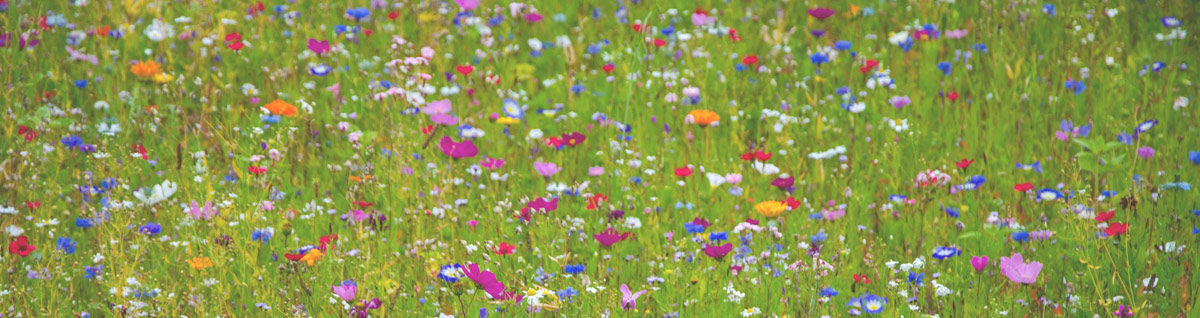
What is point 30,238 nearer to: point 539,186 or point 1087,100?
→ point 539,186

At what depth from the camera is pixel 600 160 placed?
3445 millimetres

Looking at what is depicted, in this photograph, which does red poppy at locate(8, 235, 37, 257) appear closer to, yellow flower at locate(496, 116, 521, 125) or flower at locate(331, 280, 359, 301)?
flower at locate(331, 280, 359, 301)

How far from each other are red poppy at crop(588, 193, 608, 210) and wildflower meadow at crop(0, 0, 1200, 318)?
2cm

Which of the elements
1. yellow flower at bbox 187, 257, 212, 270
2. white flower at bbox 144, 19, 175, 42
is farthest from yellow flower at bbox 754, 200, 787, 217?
white flower at bbox 144, 19, 175, 42

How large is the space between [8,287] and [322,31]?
241 centimetres

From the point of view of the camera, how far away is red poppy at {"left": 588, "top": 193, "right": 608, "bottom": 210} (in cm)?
286

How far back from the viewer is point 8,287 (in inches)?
98.9

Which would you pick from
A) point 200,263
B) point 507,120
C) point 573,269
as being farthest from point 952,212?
point 200,263

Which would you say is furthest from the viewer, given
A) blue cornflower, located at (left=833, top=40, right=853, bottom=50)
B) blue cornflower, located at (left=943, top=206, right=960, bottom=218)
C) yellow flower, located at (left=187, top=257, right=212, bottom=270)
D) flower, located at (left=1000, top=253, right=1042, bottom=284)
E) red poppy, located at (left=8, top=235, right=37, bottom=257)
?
blue cornflower, located at (left=833, top=40, right=853, bottom=50)

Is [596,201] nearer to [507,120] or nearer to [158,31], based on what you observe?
[507,120]

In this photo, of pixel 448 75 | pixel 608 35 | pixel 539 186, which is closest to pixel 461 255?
pixel 539 186

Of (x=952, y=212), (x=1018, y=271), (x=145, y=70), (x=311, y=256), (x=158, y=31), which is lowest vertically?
(x=1018, y=271)

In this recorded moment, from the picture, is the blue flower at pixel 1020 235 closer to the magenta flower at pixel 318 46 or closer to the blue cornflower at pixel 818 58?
the blue cornflower at pixel 818 58

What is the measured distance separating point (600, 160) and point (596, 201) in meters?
0.50
